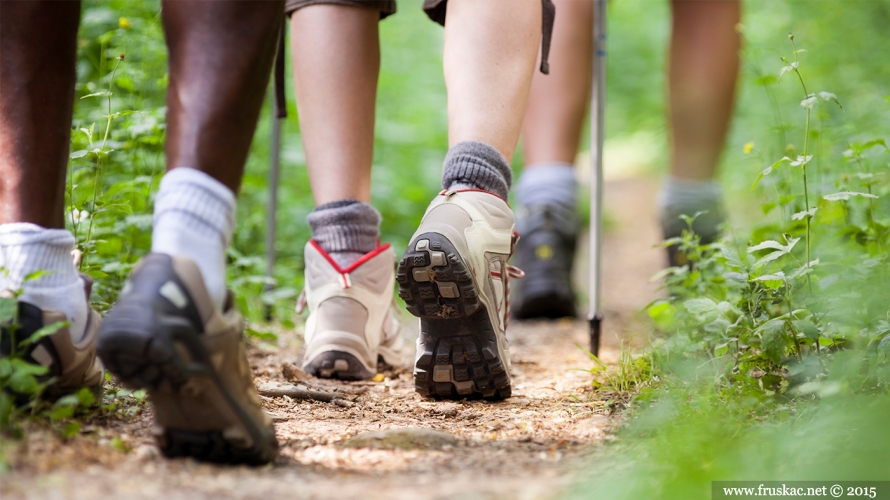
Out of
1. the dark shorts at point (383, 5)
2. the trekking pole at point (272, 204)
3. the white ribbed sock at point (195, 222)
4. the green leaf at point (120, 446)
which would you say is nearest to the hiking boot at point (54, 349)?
the green leaf at point (120, 446)

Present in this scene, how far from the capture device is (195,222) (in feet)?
3.24

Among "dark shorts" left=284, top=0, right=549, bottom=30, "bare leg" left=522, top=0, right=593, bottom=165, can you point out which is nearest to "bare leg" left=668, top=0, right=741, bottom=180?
"bare leg" left=522, top=0, right=593, bottom=165

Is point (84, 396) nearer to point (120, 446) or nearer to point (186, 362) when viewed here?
point (120, 446)

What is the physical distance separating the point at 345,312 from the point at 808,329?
0.92 m

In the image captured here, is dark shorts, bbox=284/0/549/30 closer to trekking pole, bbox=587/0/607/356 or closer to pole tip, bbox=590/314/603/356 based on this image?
trekking pole, bbox=587/0/607/356

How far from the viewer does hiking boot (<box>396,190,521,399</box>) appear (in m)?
1.37

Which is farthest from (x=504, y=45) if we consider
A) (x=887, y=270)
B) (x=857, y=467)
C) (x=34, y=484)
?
(x=34, y=484)

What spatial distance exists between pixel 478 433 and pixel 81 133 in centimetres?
104

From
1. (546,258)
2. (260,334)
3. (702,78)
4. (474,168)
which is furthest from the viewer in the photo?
A: (546,258)

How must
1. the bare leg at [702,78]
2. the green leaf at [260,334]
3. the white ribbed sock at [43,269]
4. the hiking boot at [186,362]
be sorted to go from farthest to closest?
the bare leg at [702,78], the green leaf at [260,334], the white ribbed sock at [43,269], the hiking boot at [186,362]

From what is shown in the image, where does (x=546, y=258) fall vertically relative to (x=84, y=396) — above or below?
above

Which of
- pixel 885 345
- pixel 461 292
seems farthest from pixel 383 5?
pixel 885 345

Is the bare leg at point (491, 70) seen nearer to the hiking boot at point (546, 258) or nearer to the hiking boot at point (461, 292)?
the hiking boot at point (461, 292)

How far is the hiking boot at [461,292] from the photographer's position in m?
1.37
